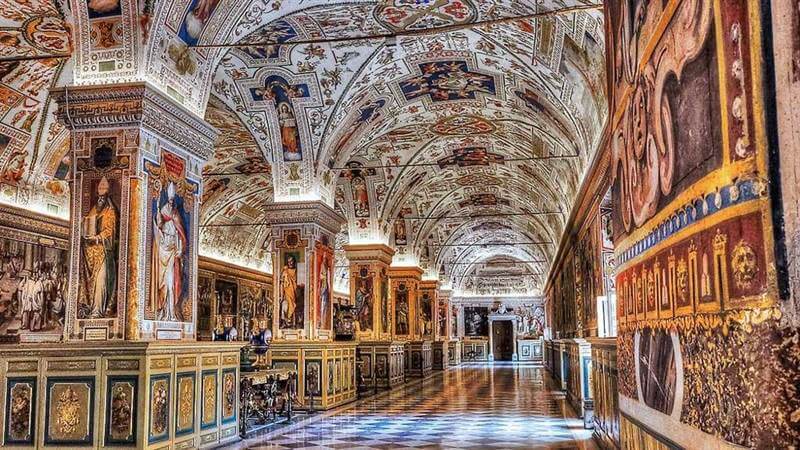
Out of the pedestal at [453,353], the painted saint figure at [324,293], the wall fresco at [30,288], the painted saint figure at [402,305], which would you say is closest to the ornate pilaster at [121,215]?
the painted saint figure at [324,293]

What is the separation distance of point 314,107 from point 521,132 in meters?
6.79

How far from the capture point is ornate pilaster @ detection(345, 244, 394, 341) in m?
24.2

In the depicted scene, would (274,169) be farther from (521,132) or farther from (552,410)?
(552,410)

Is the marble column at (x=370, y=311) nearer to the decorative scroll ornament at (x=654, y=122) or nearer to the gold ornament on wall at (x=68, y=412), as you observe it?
the gold ornament on wall at (x=68, y=412)

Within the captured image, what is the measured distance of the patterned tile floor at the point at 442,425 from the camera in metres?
11.5

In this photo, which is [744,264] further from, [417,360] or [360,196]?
[417,360]

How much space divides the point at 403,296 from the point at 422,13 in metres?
18.7

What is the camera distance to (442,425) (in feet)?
46.1

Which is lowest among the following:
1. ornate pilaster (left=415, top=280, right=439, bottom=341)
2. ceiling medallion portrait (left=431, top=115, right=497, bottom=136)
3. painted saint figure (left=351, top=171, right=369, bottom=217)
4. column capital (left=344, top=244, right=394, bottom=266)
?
ornate pilaster (left=415, top=280, right=439, bottom=341)

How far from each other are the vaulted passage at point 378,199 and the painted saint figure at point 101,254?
36mm

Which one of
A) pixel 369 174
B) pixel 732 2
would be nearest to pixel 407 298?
pixel 369 174

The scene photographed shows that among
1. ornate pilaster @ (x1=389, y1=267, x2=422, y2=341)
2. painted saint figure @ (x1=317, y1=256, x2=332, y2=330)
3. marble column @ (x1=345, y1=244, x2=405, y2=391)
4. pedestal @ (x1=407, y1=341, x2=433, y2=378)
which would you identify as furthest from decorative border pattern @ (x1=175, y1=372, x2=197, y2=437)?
pedestal @ (x1=407, y1=341, x2=433, y2=378)

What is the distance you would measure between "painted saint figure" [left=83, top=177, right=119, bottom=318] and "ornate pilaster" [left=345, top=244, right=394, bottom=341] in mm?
14795

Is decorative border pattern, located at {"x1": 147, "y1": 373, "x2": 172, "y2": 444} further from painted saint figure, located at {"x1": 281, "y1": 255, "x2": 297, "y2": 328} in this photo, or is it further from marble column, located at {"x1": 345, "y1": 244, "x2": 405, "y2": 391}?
marble column, located at {"x1": 345, "y1": 244, "x2": 405, "y2": 391}
